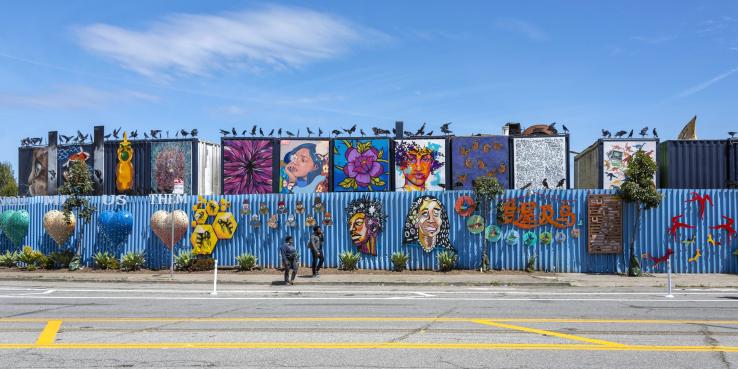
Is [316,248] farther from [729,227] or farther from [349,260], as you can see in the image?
[729,227]

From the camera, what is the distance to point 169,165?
30188mm

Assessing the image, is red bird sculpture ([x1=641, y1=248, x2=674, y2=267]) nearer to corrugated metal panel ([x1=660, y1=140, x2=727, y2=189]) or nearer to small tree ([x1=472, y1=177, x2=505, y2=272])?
small tree ([x1=472, y1=177, x2=505, y2=272])

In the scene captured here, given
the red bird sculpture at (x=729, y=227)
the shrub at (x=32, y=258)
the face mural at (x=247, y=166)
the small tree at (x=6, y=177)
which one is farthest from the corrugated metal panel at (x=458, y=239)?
the small tree at (x=6, y=177)

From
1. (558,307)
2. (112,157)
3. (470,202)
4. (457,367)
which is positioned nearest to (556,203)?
(470,202)

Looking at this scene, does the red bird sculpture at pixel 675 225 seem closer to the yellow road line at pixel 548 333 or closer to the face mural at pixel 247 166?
the yellow road line at pixel 548 333

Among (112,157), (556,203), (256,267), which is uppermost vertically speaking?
(112,157)

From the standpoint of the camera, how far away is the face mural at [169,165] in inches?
1180

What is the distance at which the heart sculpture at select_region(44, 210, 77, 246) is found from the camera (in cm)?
2406

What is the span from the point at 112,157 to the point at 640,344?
26.3 metres

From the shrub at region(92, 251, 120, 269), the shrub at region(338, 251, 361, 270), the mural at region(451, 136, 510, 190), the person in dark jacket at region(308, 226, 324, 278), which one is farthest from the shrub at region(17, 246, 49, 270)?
the mural at region(451, 136, 510, 190)

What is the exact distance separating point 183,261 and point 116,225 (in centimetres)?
285

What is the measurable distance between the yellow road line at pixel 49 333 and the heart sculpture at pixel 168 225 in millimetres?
11399

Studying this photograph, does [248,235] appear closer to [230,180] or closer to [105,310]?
[230,180]

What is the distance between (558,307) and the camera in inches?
555
